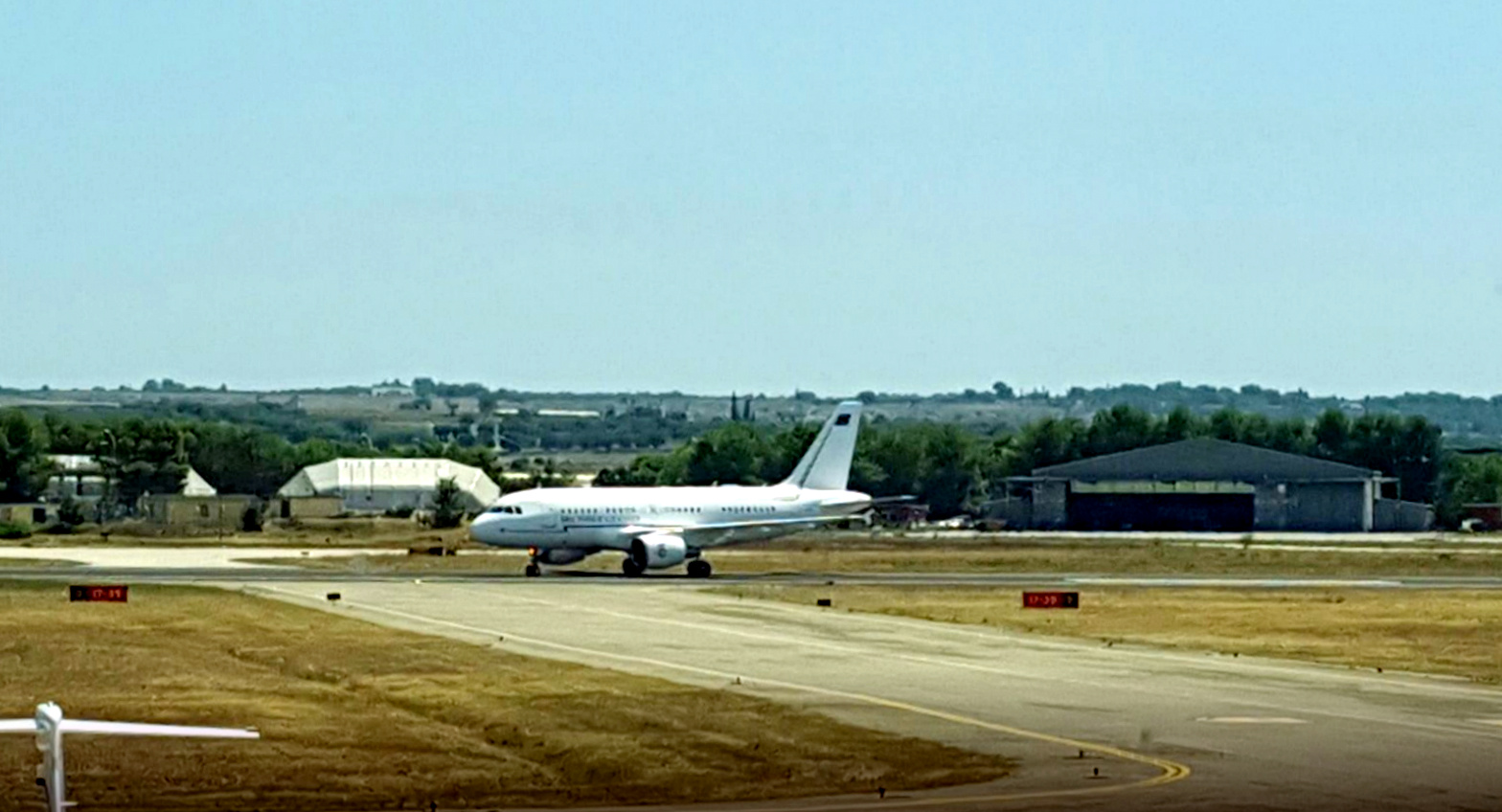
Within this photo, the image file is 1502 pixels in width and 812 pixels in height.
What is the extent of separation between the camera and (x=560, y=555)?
108812 millimetres

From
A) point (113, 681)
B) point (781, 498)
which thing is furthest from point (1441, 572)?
point (113, 681)

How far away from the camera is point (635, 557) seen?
106m

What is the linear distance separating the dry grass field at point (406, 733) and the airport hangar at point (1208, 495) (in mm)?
116099

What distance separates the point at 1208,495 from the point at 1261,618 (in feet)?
332

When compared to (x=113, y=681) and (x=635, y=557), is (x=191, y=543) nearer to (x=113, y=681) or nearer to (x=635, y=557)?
(x=635, y=557)

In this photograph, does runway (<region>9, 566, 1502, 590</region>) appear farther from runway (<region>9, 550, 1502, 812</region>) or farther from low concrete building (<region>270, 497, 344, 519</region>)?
low concrete building (<region>270, 497, 344, 519</region>)

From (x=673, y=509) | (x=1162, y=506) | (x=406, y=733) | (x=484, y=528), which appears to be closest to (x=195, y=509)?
(x=1162, y=506)

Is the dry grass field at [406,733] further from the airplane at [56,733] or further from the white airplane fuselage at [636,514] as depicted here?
the white airplane fuselage at [636,514]

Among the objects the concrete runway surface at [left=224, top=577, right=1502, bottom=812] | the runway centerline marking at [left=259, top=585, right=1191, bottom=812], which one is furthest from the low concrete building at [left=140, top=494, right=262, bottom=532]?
the runway centerline marking at [left=259, top=585, right=1191, bottom=812]

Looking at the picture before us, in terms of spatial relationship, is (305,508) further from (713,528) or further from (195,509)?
(713,528)

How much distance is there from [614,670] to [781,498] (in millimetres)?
51818

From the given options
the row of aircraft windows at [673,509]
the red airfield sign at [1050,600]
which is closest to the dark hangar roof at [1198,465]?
the row of aircraft windows at [673,509]

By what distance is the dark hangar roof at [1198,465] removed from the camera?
179250 millimetres

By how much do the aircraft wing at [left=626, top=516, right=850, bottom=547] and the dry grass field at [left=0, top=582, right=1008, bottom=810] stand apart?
39.9 metres
